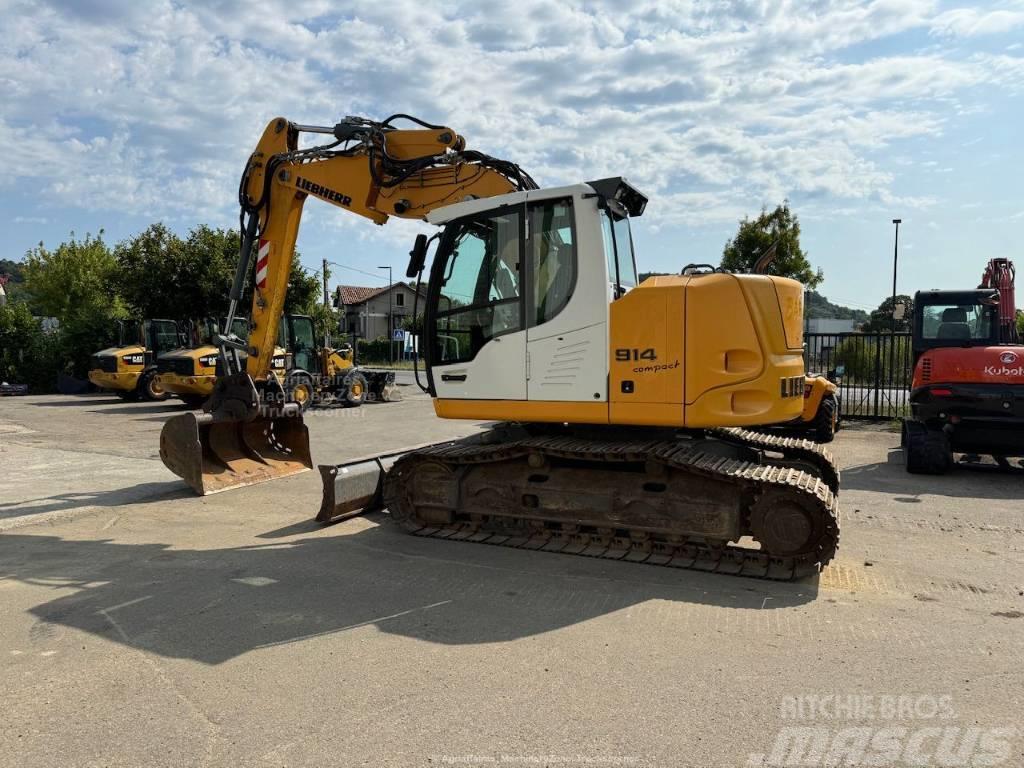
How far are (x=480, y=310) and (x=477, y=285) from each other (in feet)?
0.73

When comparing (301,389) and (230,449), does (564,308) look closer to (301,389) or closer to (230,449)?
(230,449)

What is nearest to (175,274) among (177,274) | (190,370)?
(177,274)

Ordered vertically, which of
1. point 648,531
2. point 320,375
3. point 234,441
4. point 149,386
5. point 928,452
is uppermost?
point 320,375

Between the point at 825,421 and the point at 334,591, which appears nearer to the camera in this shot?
the point at 334,591

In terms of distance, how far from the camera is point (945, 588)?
5.39m

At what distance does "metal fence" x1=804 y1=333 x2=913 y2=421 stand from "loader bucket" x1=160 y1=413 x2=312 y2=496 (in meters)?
11.6

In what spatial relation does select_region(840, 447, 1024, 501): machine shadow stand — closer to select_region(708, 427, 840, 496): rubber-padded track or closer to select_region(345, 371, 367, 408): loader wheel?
select_region(708, 427, 840, 496): rubber-padded track

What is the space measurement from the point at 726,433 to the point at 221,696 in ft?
15.5

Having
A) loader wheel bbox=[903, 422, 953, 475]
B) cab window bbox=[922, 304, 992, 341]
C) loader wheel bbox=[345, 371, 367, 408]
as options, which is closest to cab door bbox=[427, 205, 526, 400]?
loader wheel bbox=[903, 422, 953, 475]

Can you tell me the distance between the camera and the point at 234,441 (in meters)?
9.34

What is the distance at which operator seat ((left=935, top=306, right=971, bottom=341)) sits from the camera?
12172mm

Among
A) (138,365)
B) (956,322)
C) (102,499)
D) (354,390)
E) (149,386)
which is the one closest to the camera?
(102,499)

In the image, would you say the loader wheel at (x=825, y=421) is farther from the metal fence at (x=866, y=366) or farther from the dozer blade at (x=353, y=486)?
the dozer blade at (x=353, y=486)

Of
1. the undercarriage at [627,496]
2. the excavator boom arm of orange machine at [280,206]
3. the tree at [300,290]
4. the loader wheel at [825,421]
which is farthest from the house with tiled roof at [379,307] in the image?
the undercarriage at [627,496]
